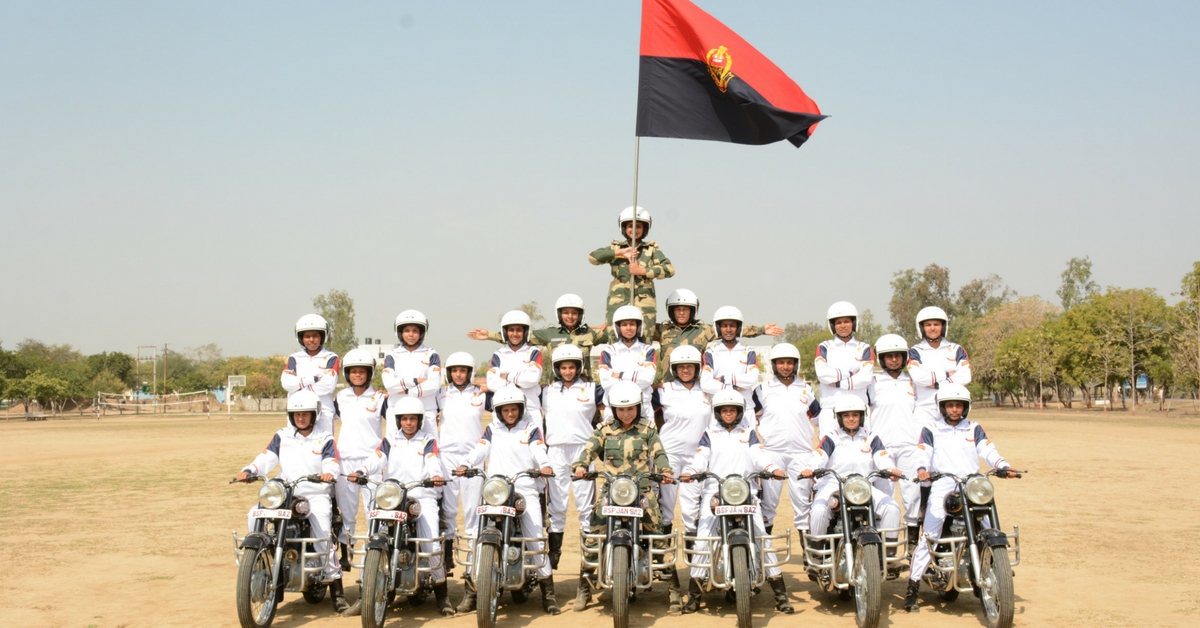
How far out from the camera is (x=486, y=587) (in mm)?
7285

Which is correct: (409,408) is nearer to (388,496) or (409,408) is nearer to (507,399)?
(507,399)

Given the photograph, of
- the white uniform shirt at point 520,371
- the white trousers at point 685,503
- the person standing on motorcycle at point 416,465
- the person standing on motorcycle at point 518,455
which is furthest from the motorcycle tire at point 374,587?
the white trousers at point 685,503

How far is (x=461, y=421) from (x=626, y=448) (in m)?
1.86

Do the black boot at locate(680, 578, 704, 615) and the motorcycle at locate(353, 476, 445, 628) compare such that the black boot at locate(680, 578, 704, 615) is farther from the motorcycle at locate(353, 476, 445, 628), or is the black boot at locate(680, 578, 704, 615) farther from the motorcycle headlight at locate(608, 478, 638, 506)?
the motorcycle at locate(353, 476, 445, 628)

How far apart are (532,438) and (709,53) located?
5.00 meters

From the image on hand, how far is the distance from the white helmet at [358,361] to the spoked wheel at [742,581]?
3956mm

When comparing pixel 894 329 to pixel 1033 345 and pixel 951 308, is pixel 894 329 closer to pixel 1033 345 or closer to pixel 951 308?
pixel 951 308

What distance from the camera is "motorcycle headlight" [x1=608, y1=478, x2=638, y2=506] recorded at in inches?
299

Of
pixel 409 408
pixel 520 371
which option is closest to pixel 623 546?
pixel 409 408

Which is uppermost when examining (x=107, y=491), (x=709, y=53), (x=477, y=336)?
(x=709, y=53)

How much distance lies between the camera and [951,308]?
105m

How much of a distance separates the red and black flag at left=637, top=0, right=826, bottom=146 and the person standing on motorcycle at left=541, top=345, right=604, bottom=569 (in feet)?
10.00

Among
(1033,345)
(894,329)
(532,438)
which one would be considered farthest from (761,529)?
(894,329)

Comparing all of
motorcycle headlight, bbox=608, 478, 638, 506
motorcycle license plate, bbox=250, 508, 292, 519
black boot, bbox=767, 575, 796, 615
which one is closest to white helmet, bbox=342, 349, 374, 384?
motorcycle license plate, bbox=250, 508, 292, 519
